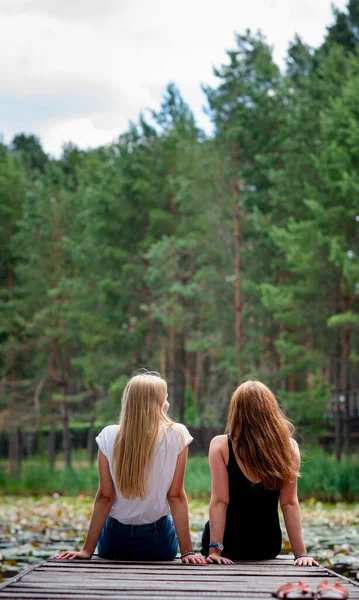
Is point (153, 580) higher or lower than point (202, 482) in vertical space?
higher

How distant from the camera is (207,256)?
1271 inches

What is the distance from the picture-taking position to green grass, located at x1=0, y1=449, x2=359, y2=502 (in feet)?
58.7

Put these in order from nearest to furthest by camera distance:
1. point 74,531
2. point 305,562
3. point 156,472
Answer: point 305,562
point 156,472
point 74,531

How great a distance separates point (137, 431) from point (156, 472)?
0.24 meters

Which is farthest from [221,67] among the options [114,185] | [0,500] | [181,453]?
[181,453]

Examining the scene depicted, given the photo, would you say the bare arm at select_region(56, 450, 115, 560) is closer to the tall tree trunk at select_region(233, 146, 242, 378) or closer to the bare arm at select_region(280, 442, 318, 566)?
the bare arm at select_region(280, 442, 318, 566)

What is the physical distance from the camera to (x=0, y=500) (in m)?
20.5

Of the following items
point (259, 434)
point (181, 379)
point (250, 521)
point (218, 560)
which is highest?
point (181, 379)

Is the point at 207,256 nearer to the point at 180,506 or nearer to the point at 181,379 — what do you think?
the point at 181,379

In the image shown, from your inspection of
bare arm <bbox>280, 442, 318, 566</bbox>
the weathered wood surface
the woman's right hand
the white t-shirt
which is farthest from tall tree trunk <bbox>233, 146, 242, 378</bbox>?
the weathered wood surface

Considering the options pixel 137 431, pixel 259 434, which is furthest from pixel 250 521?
pixel 137 431

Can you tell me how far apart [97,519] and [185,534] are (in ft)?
1.45

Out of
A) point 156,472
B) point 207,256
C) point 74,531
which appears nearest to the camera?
point 156,472

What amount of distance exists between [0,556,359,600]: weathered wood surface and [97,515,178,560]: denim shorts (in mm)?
198
